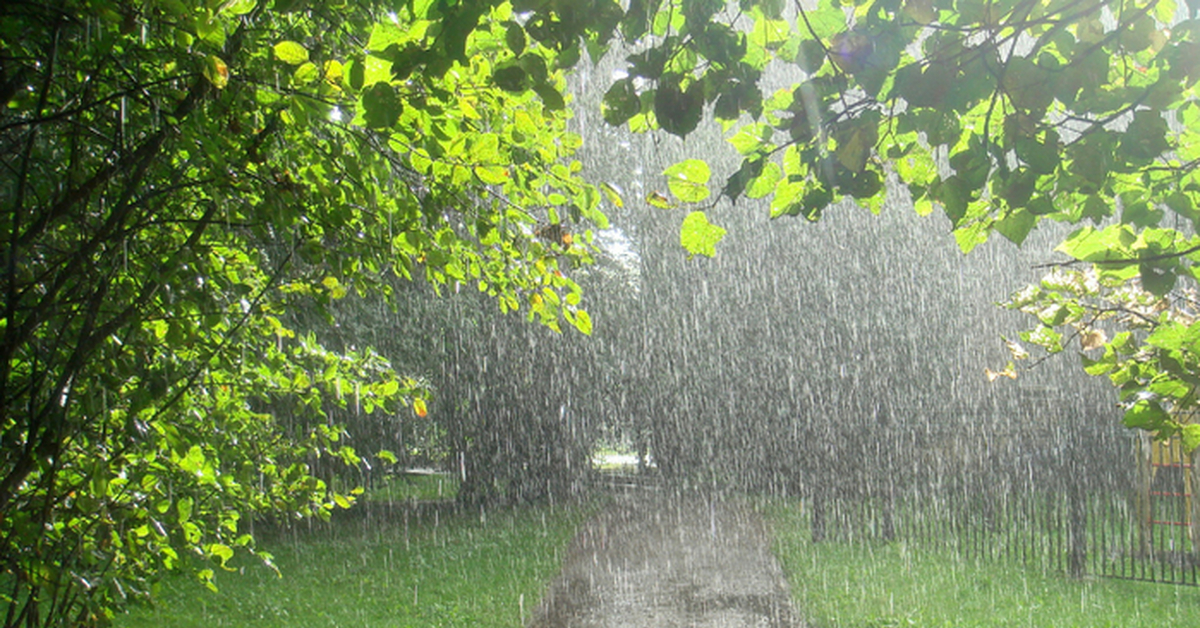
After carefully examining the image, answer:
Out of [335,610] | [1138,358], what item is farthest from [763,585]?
[1138,358]

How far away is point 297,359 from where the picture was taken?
400 centimetres

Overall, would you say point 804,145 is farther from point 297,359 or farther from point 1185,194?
point 297,359

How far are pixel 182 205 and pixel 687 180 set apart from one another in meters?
2.05

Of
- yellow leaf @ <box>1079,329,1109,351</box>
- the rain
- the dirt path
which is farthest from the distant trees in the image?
the rain

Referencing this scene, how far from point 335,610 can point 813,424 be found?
11020 millimetres

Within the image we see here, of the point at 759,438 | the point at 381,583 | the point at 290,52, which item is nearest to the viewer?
the point at 290,52

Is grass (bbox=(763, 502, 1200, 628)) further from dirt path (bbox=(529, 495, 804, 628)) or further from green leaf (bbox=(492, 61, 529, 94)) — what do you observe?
green leaf (bbox=(492, 61, 529, 94))

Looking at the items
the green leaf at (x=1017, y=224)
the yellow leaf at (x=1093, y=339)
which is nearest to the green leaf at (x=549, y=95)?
the green leaf at (x=1017, y=224)

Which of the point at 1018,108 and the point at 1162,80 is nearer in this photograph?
the point at 1018,108

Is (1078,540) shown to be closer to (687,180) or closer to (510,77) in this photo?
(687,180)

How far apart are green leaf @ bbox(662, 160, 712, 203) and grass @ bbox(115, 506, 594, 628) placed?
4.12 metres

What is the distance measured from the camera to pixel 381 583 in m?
10.4

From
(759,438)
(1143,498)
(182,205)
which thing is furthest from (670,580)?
(759,438)

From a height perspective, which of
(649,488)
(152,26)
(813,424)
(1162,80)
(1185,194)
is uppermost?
(152,26)
